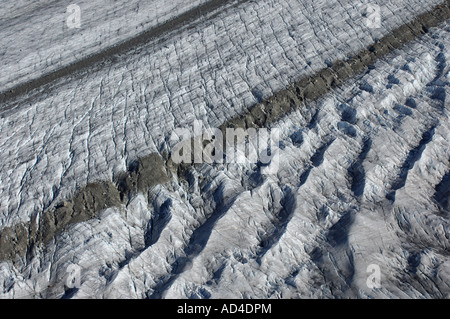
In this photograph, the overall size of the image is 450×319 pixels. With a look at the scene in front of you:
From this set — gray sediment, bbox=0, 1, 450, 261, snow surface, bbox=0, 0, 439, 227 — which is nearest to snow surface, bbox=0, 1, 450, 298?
snow surface, bbox=0, 0, 439, 227

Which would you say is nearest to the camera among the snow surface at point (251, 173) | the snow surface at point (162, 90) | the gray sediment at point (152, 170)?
the snow surface at point (251, 173)

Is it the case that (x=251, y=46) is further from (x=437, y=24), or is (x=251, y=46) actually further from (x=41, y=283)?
(x=41, y=283)

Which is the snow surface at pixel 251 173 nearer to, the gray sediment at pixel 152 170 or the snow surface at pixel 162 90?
the snow surface at pixel 162 90

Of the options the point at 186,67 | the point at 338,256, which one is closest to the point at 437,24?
the point at 186,67

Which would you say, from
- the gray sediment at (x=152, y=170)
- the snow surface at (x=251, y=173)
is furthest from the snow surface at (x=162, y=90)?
the gray sediment at (x=152, y=170)

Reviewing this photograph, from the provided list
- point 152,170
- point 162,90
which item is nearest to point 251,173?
point 152,170

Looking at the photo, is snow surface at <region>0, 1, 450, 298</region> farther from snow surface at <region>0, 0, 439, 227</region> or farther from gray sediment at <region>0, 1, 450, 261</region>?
gray sediment at <region>0, 1, 450, 261</region>
